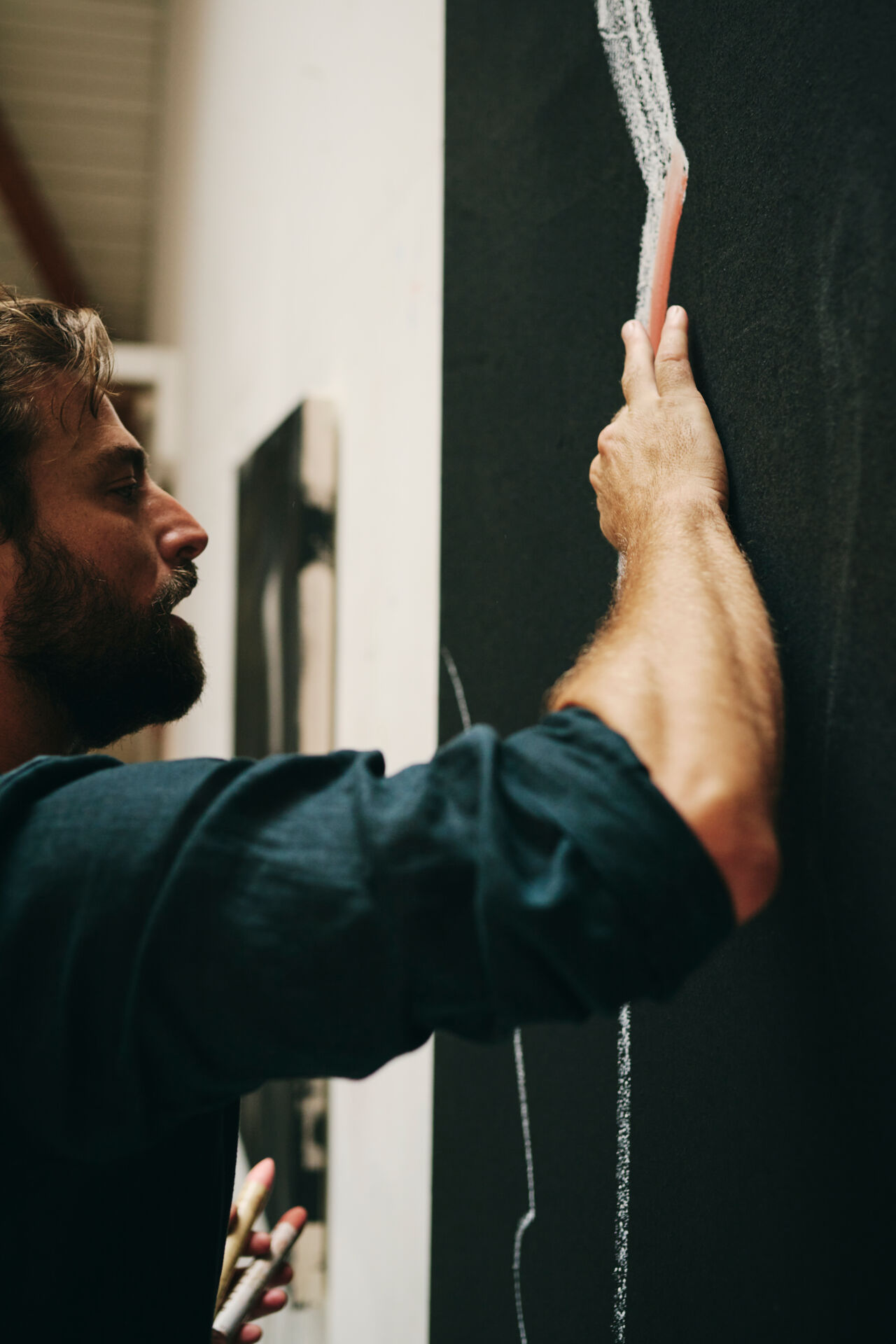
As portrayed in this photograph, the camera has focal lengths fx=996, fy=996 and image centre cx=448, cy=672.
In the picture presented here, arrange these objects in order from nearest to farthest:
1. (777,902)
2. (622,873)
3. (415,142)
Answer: (622,873) < (777,902) < (415,142)

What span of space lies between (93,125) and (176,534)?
4.01 m

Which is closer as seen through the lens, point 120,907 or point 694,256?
point 120,907

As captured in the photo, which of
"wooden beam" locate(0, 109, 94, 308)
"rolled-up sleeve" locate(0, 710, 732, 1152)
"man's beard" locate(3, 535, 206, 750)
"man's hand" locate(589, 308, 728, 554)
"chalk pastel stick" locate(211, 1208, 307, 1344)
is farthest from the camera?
"wooden beam" locate(0, 109, 94, 308)

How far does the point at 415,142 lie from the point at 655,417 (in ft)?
2.45

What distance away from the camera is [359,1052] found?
1.43 ft

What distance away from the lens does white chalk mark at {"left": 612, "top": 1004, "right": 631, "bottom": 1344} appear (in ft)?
2.13

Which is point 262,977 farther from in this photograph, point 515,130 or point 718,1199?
point 515,130

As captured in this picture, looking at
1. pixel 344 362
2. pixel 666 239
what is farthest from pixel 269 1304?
pixel 344 362

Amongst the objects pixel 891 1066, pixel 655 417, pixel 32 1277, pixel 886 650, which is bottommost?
pixel 32 1277

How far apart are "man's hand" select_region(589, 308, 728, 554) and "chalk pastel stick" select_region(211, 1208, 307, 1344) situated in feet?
2.62

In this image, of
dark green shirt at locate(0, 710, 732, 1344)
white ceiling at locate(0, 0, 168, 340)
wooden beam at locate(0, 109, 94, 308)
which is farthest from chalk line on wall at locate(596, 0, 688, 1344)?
wooden beam at locate(0, 109, 94, 308)

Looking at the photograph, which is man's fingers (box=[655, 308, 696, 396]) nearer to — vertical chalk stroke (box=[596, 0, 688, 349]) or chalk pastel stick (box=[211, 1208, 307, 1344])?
vertical chalk stroke (box=[596, 0, 688, 349])

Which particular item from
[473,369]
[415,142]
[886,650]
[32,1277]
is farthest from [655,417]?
[415,142]

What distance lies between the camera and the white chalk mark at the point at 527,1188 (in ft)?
2.63
